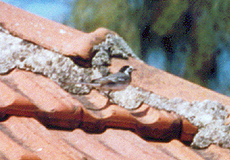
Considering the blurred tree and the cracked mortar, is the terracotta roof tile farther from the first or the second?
the blurred tree

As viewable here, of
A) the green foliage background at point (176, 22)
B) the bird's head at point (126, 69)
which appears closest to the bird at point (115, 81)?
the bird's head at point (126, 69)

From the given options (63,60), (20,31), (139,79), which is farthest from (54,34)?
(139,79)

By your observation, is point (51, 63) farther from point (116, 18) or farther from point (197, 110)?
point (116, 18)

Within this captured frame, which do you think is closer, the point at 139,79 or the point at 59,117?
the point at 59,117

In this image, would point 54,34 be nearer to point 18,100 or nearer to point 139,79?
point 139,79

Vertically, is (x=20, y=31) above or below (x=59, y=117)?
above

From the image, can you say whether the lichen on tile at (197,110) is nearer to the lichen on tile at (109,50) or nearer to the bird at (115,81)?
the bird at (115,81)

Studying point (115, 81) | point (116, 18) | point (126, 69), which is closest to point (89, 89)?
point (115, 81)
